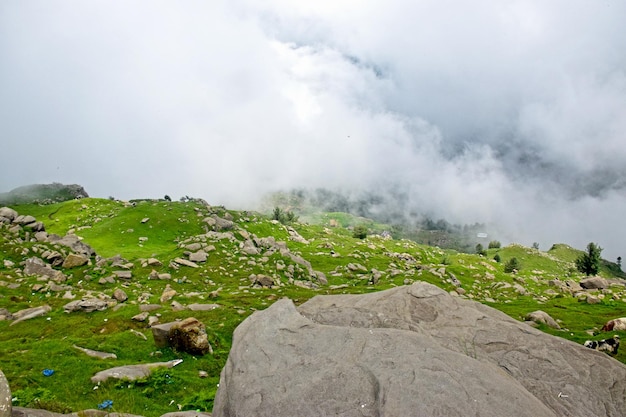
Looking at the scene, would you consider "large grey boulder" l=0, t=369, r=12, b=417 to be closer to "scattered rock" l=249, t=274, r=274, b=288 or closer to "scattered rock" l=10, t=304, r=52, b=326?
"scattered rock" l=10, t=304, r=52, b=326

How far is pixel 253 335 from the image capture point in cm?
1504

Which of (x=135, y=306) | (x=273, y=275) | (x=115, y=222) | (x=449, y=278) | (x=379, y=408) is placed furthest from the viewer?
(x=115, y=222)

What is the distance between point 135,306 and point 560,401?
33651mm

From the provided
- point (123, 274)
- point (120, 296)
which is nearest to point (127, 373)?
point (120, 296)

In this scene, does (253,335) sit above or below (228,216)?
below

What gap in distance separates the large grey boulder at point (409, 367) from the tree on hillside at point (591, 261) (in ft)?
306

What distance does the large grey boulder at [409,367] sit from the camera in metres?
10.0

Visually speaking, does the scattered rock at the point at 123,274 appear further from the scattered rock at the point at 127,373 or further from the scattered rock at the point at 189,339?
the scattered rock at the point at 127,373

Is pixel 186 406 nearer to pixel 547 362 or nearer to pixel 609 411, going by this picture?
pixel 547 362

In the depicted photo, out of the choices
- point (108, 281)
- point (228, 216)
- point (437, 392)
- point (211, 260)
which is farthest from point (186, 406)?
point (228, 216)

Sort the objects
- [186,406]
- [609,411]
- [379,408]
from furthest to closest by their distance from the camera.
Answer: [186,406] < [609,411] < [379,408]

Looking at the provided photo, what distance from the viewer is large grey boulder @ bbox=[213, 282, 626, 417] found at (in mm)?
10023

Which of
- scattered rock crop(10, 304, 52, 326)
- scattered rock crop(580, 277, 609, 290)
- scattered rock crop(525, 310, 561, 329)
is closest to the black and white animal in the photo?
scattered rock crop(525, 310, 561, 329)

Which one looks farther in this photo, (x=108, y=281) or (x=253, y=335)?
(x=108, y=281)
